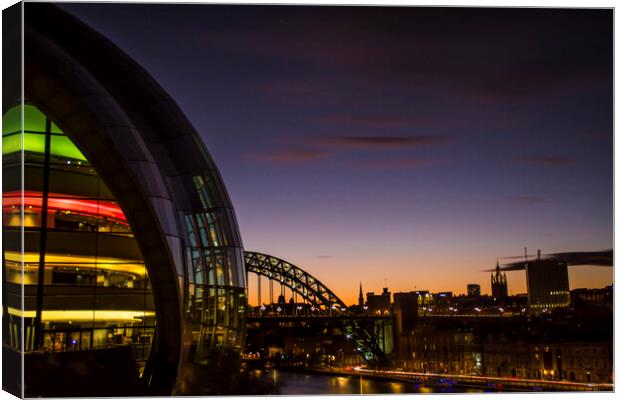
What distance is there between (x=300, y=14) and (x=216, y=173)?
3406 millimetres

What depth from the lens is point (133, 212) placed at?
13062mm

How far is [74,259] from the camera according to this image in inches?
515

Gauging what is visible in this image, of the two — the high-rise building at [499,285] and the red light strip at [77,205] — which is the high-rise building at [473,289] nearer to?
the high-rise building at [499,285]

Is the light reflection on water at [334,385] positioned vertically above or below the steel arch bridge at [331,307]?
below

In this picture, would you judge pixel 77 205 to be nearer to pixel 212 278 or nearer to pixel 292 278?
pixel 212 278

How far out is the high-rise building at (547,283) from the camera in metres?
16.4

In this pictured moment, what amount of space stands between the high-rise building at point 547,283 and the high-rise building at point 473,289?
131cm

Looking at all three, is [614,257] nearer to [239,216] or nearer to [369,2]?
[369,2]

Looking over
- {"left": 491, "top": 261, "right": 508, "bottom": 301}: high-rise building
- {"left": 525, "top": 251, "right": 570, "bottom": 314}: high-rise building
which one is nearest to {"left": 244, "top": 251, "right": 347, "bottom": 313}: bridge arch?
{"left": 491, "top": 261, "right": 508, "bottom": 301}: high-rise building

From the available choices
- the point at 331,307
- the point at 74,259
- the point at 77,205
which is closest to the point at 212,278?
the point at 74,259

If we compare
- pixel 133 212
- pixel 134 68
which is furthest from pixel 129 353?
pixel 134 68

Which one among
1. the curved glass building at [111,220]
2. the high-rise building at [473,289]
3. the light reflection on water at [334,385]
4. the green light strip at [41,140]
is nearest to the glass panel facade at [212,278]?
the curved glass building at [111,220]

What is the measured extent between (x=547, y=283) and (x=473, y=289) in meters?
1.98

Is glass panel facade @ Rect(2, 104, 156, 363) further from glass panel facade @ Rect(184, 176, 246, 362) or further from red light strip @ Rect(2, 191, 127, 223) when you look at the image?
glass panel facade @ Rect(184, 176, 246, 362)
